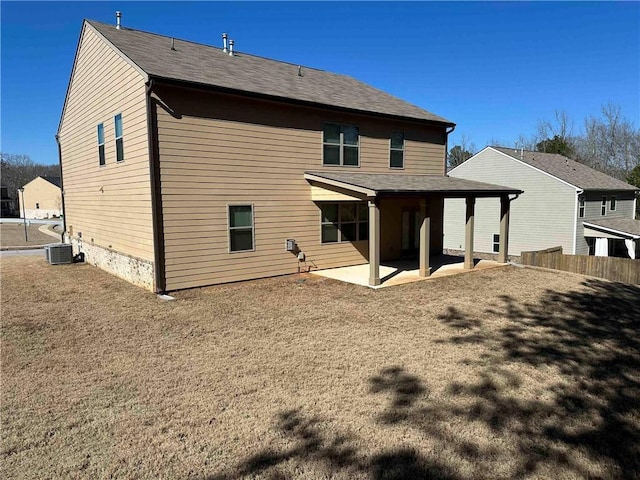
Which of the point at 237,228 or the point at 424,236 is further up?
the point at 237,228

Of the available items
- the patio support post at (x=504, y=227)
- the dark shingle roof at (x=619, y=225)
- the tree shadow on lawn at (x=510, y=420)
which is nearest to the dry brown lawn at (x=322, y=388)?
the tree shadow on lawn at (x=510, y=420)

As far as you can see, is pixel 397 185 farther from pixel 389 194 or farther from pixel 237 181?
pixel 237 181

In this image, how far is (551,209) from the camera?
22.7 meters

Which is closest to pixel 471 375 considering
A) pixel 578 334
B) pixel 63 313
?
pixel 578 334

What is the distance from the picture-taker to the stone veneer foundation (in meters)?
9.98

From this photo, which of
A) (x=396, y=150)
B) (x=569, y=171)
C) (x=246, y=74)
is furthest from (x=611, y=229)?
(x=246, y=74)

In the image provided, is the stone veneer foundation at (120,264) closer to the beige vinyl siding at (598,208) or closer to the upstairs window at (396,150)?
the upstairs window at (396,150)

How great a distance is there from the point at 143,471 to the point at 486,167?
2607 centimetres

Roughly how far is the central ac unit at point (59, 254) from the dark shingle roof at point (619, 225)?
24604mm

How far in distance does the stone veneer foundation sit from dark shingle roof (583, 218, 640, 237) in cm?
2237

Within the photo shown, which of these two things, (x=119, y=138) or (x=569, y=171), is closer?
(x=119, y=138)

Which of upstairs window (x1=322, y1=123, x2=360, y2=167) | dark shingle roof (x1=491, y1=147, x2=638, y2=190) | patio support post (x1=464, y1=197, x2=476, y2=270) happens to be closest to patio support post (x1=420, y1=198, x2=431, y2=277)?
patio support post (x1=464, y1=197, x2=476, y2=270)

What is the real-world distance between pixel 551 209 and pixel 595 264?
7.04 m

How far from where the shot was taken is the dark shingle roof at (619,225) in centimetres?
2188
